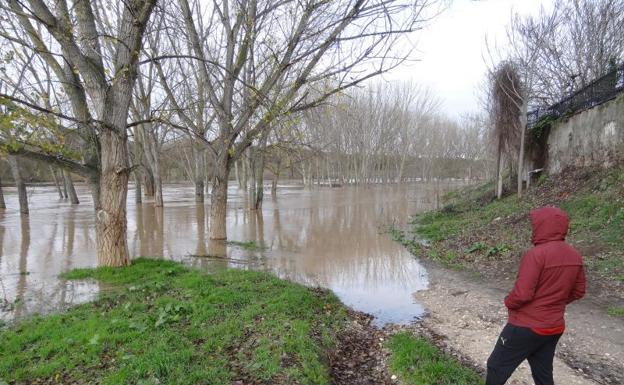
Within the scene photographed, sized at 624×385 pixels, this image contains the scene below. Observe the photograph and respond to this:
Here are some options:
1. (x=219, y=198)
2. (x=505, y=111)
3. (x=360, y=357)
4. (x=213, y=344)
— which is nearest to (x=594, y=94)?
(x=505, y=111)

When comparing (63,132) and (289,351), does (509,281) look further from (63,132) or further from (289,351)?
(63,132)

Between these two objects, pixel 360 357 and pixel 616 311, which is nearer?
pixel 360 357

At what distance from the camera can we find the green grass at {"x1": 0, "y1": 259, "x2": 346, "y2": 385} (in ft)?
12.5

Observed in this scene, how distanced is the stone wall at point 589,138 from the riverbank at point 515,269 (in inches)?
21.7

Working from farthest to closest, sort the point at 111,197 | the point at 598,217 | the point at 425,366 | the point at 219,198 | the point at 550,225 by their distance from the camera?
the point at 219,198
the point at 598,217
the point at 111,197
the point at 425,366
the point at 550,225

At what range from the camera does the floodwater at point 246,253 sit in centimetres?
676

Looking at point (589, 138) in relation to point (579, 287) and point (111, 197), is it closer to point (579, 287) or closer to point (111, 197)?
point (579, 287)

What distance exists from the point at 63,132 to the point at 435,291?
7510 millimetres

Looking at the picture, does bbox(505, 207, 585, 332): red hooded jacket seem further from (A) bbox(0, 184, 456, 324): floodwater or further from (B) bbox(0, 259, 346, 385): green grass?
(A) bbox(0, 184, 456, 324): floodwater

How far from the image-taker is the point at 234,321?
5.03 meters

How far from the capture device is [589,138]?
12680mm

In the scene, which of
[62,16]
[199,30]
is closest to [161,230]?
[199,30]

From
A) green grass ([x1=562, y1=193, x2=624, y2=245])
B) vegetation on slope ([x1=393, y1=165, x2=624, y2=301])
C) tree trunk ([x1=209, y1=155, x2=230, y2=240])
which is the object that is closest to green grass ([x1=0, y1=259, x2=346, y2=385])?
vegetation on slope ([x1=393, y1=165, x2=624, y2=301])

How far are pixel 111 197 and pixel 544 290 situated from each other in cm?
713
